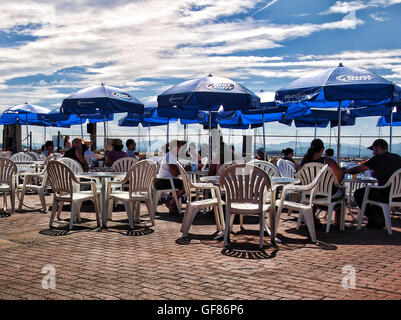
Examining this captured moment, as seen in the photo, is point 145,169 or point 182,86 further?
point 182,86

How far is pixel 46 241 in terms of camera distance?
5.42m

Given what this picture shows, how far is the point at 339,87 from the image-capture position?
6977mm

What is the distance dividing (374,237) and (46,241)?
447cm

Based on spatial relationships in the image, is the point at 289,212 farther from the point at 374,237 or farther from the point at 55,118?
the point at 55,118

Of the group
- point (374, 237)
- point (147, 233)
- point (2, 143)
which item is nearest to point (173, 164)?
point (147, 233)

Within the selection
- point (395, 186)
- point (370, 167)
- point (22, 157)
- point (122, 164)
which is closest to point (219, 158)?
point (122, 164)

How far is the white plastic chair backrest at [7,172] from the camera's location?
758 cm

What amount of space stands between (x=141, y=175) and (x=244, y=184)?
1935 mm

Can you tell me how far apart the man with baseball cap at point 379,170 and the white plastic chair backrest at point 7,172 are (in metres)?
5.67

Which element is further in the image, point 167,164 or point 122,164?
point 122,164

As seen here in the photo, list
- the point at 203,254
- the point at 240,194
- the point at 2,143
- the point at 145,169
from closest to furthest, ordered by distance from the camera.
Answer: the point at 203,254, the point at 240,194, the point at 145,169, the point at 2,143

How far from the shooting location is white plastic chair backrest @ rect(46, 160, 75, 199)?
6.12 metres

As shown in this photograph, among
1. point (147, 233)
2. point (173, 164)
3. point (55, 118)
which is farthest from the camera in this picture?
point (55, 118)

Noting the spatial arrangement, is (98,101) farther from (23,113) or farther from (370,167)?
(23,113)
